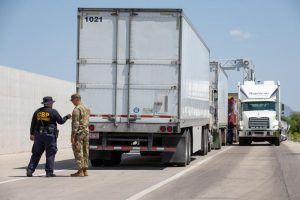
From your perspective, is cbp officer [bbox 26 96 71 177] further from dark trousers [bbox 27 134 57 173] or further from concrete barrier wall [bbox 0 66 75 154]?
concrete barrier wall [bbox 0 66 75 154]

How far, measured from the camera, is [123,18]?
16938mm

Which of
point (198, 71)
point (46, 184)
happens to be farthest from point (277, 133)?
point (46, 184)

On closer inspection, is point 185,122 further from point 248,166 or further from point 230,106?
point 230,106

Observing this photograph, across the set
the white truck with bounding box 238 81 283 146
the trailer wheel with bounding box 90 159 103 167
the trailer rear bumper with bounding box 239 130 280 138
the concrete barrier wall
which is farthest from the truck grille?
the trailer wheel with bounding box 90 159 103 167

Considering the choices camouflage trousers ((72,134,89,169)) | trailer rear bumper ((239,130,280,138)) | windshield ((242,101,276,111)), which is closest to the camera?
camouflage trousers ((72,134,89,169))

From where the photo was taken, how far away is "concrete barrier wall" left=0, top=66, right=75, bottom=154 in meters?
24.0

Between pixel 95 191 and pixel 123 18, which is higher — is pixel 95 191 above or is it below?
below

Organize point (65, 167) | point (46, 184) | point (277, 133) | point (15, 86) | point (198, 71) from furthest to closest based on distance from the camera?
point (277, 133), point (15, 86), point (198, 71), point (65, 167), point (46, 184)

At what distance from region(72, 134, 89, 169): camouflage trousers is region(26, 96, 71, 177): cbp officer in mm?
481

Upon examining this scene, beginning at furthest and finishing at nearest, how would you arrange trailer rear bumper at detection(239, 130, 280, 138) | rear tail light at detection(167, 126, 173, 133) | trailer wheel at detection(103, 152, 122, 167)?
1. trailer rear bumper at detection(239, 130, 280, 138)
2. trailer wheel at detection(103, 152, 122, 167)
3. rear tail light at detection(167, 126, 173, 133)

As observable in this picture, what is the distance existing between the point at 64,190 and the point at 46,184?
114 cm

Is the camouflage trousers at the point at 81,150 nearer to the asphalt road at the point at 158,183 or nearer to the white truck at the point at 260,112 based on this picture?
the asphalt road at the point at 158,183

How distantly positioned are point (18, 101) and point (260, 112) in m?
16.6

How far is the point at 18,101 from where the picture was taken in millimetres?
25578
